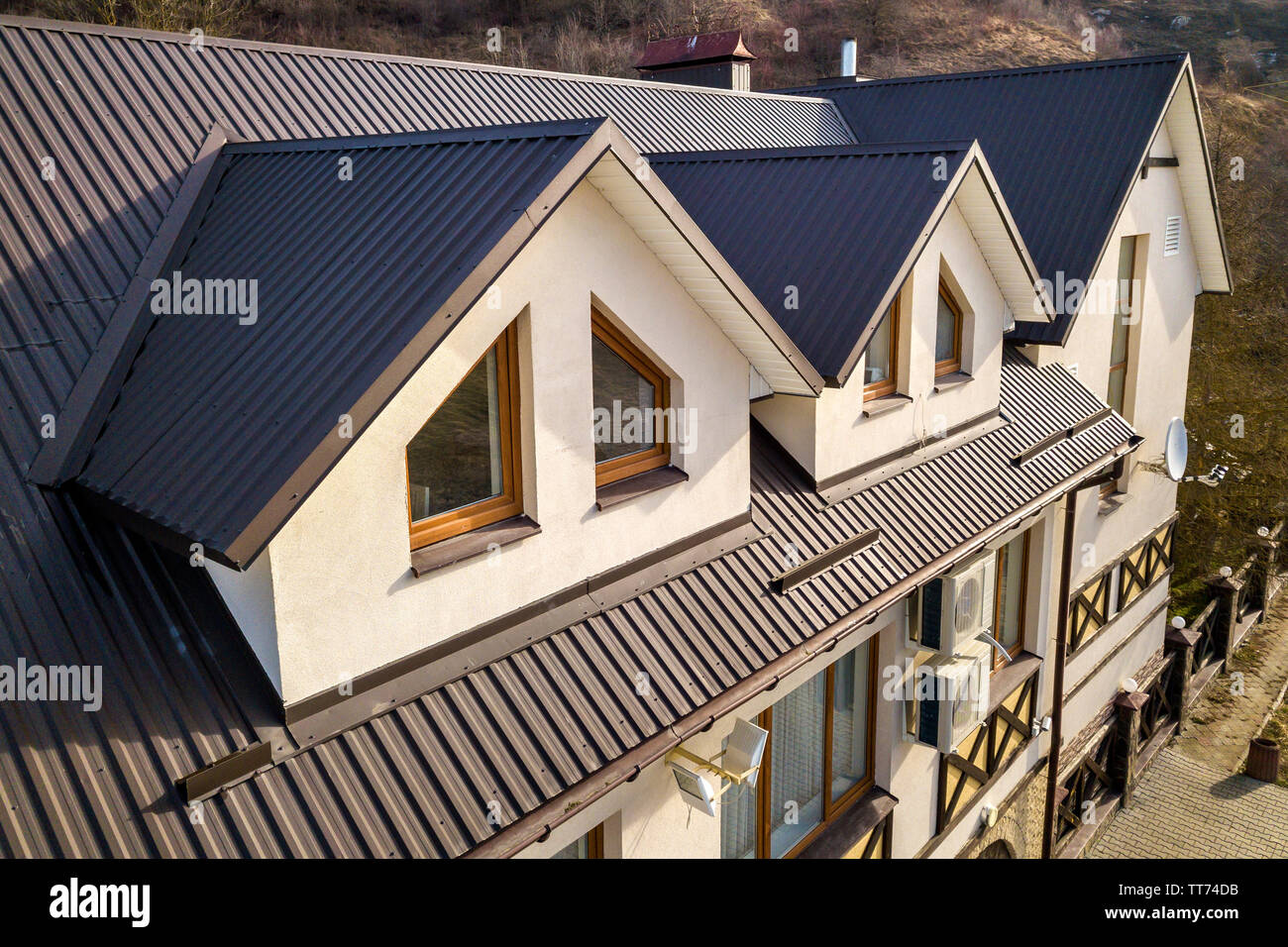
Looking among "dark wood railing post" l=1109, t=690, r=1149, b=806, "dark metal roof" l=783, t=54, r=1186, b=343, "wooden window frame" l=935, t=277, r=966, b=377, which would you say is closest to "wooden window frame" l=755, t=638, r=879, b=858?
"wooden window frame" l=935, t=277, r=966, b=377

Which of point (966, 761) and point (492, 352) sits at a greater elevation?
point (492, 352)

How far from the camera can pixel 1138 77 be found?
504 inches

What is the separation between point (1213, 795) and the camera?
15797 mm

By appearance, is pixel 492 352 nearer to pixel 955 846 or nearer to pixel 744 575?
pixel 744 575

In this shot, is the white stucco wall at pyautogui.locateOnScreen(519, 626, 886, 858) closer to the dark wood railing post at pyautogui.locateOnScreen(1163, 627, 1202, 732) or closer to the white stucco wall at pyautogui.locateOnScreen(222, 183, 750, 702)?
the white stucco wall at pyautogui.locateOnScreen(222, 183, 750, 702)

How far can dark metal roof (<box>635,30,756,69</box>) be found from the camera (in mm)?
16500

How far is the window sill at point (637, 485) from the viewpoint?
5489mm

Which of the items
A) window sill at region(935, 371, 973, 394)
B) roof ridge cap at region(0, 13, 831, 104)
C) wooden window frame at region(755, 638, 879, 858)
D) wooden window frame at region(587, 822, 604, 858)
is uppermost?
A: roof ridge cap at region(0, 13, 831, 104)

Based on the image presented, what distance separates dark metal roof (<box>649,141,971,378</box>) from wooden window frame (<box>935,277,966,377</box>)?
1320 mm

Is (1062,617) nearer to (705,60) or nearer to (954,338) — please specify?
(954,338)

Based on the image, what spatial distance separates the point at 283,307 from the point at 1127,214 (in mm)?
12178
